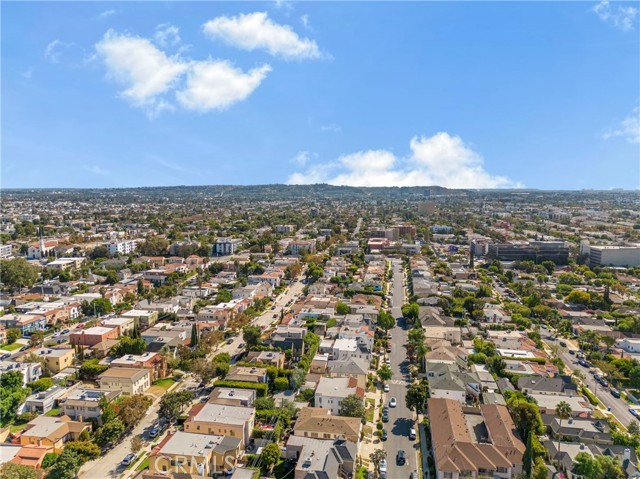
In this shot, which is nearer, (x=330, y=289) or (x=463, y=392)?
(x=463, y=392)

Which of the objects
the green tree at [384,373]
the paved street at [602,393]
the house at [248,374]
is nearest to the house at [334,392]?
the green tree at [384,373]

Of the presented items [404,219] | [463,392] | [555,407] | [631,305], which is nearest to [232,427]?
[463,392]

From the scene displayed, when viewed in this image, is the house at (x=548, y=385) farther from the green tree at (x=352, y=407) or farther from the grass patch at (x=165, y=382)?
the grass patch at (x=165, y=382)

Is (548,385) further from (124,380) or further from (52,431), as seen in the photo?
(52,431)

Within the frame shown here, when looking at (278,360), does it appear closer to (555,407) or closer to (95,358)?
(95,358)

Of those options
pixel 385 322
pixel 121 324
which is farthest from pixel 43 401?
pixel 385 322

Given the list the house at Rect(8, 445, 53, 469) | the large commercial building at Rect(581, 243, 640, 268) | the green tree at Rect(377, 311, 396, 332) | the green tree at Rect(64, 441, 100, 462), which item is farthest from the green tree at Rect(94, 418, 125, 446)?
the large commercial building at Rect(581, 243, 640, 268)

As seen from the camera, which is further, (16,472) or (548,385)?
(548,385)
